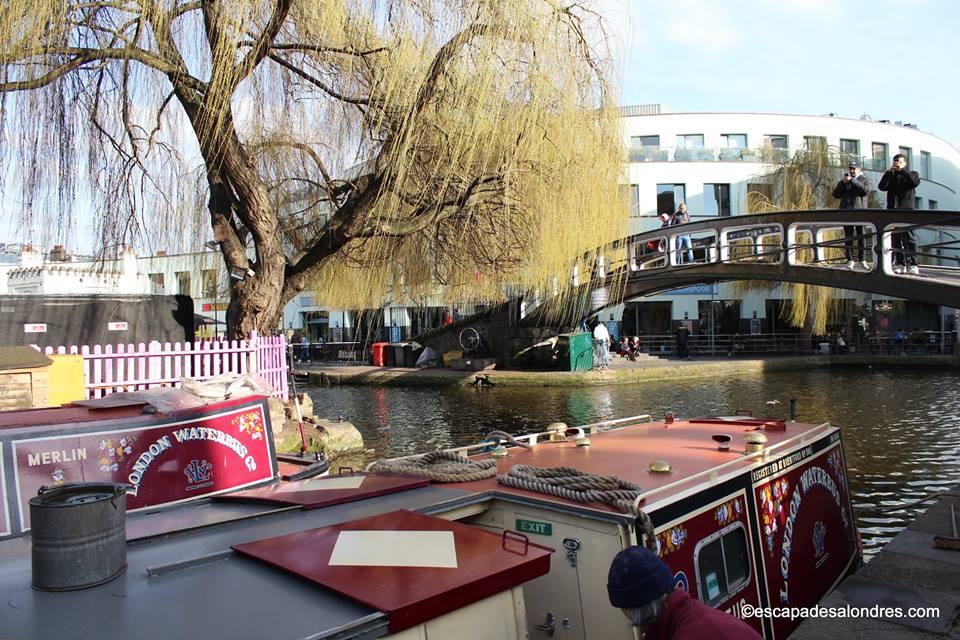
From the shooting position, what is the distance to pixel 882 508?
830cm

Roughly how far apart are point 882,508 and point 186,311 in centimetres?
1233

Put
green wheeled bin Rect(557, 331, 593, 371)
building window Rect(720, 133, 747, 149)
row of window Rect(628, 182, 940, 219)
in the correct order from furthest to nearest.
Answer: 1. building window Rect(720, 133, 747, 149)
2. row of window Rect(628, 182, 940, 219)
3. green wheeled bin Rect(557, 331, 593, 371)

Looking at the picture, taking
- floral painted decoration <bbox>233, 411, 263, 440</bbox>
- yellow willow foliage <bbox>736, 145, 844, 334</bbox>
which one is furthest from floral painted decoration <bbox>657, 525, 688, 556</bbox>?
yellow willow foliage <bbox>736, 145, 844, 334</bbox>

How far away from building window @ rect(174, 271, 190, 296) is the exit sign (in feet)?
39.2

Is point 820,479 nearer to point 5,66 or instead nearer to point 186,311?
point 5,66

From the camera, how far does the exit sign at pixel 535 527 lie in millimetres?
3588

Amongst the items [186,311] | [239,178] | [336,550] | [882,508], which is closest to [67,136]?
[239,178]

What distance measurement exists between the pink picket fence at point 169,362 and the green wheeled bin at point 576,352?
485 inches

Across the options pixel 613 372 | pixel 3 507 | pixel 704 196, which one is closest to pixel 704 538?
pixel 3 507

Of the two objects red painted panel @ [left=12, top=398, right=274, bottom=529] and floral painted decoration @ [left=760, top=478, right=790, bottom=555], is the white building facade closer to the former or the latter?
red painted panel @ [left=12, top=398, right=274, bottom=529]

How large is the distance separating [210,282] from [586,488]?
38.8ft

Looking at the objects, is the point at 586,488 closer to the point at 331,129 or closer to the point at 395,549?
the point at 395,549

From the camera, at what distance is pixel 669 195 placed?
35.1 m

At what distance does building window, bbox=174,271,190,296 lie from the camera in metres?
14.3
